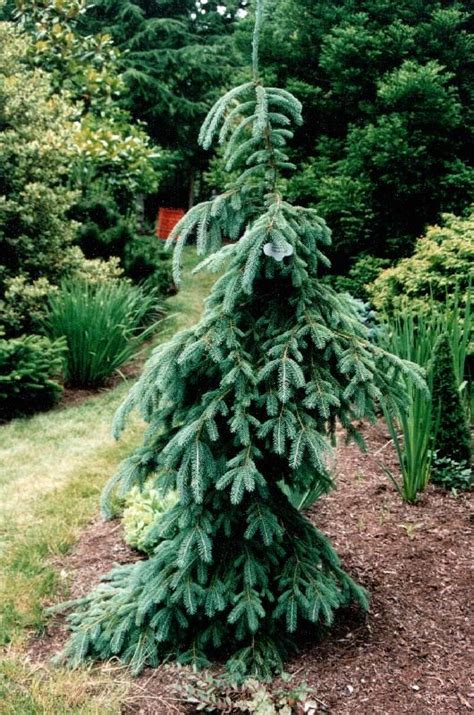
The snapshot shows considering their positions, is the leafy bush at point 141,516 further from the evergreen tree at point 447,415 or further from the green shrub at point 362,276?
the green shrub at point 362,276

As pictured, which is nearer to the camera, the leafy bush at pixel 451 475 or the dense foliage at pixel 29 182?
the leafy bush at pixel 451 475

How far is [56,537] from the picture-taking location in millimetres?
3541

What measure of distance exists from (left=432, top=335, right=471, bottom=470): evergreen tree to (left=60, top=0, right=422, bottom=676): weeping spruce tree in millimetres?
1459

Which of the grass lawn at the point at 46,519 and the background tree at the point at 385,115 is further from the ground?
the background tree at the point at 385,115

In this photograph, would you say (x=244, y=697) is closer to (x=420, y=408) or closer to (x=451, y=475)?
(x=420, y=408)

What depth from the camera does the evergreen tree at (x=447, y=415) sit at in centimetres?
397

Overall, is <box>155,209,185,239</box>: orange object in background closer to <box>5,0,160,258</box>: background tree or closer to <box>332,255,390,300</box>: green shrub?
<box>5,0,160,258</box>: background tree

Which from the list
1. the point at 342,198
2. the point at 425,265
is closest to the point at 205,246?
the point at 425,265

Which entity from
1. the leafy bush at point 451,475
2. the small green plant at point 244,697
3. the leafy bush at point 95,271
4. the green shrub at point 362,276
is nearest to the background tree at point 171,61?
the leafy bush at point 95,271

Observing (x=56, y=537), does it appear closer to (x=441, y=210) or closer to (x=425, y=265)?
(x=425, y=265)

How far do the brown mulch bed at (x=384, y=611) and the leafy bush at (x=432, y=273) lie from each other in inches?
68.7

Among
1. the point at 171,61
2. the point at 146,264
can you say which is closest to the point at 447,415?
the point at 146,264

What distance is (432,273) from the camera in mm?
5266

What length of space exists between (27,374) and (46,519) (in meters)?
2.09
